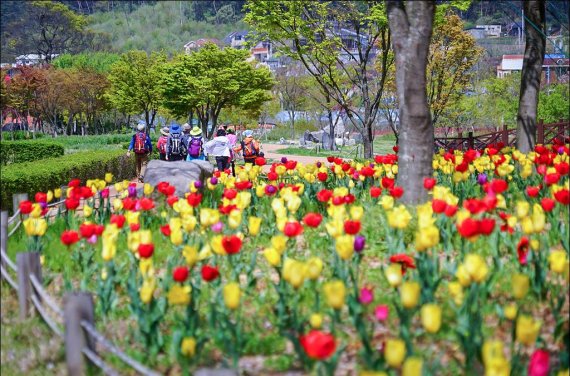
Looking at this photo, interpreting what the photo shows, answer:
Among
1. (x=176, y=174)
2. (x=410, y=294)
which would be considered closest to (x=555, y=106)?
(x=176, y=174)

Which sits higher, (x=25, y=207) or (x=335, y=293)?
(x=25, y=207)

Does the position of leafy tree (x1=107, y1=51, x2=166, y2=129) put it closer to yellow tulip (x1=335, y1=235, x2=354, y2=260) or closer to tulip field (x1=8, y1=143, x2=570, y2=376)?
tulip field (x1=8, y1=143, x2=570, y2=376)

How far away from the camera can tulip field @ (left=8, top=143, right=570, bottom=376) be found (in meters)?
3.38

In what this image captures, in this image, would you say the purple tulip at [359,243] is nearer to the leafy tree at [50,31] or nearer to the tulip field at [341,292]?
the tulip field at [341,292]

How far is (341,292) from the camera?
3234 mm

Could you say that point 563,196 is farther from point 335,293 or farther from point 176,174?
point 176,174

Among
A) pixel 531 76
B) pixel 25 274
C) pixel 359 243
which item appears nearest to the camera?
pixel 359 243

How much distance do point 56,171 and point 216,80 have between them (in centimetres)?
1712

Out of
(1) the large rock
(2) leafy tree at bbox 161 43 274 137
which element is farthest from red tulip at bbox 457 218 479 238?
(2) leafy tree at bbox 161 43 274 137

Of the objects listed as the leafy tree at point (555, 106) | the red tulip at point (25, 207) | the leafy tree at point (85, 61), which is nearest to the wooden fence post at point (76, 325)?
the red tulip at point (25, 207)

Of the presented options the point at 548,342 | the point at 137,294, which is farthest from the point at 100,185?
the point at 548,342

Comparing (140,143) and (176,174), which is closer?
(176,174)

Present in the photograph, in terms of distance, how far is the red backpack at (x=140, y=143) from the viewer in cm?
1540

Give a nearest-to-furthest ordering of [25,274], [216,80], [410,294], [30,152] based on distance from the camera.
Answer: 1. [410,294]
2. [25,274]
3. [30,152]
4. [216,80]
